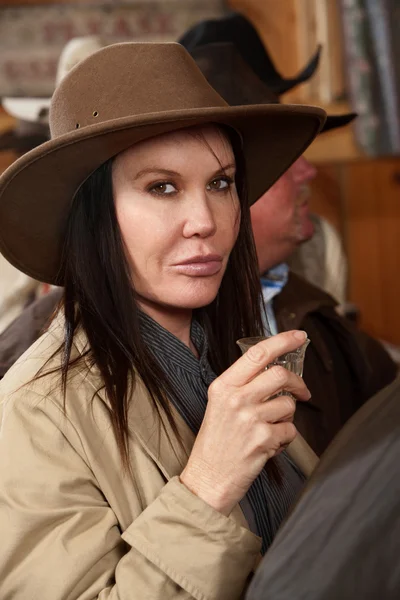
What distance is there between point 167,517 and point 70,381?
0.72 ft

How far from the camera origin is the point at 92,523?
1.04 m

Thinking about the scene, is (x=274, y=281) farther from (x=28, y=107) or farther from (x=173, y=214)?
(x=28, y=107)

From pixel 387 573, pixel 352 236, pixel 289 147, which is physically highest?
pixel 289 147

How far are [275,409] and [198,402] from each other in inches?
9.2

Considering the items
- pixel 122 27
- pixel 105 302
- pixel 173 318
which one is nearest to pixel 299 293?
pixel 173 318

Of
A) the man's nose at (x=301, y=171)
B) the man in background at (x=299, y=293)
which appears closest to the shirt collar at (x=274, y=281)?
the man in background at (x=299, y=293)

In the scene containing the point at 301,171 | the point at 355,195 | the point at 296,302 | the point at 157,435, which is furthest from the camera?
the point at 355,195

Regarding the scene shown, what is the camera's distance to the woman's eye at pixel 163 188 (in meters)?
1.16

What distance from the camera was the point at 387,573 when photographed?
0.75 m

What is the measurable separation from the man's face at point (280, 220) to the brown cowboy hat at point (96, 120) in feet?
2.34

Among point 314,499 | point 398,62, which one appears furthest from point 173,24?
point 314,499

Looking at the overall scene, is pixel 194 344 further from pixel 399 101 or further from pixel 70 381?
pixel 399 101

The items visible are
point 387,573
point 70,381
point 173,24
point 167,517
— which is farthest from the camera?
point 173,24

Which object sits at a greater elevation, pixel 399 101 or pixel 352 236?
pixel 399 101
